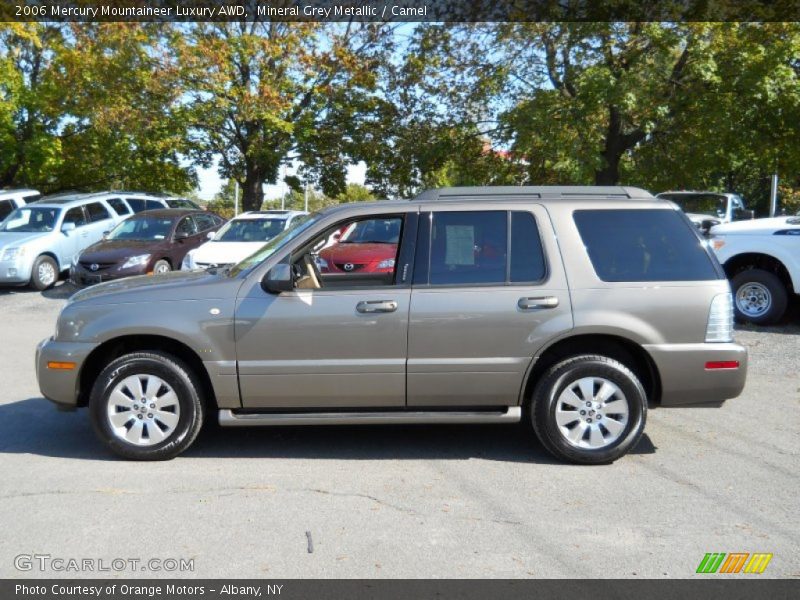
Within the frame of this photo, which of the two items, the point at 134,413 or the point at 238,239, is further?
the point at 238,239

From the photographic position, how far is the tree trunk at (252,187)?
24.1 meters

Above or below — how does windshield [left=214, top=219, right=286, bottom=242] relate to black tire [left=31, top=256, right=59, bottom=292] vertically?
above

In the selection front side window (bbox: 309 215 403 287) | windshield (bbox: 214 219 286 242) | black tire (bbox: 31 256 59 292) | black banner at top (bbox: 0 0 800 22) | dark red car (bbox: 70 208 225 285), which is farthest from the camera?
black banner at top (bbox: 0 0 800 22)

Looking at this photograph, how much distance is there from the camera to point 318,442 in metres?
6.08

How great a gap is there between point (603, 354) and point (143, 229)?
11821mm

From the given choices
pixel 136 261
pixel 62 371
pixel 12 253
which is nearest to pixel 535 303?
pixel 62 371

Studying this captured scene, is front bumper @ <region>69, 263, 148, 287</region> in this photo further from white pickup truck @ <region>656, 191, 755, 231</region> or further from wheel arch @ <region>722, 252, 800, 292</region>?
white pickup truck @ <region>656, 191, 755, 231</region>

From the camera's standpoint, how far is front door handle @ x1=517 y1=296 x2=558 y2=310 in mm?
5438

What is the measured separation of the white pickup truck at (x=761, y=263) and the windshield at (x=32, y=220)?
1253cm

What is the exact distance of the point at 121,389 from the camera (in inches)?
216

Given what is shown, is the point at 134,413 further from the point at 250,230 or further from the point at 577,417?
the point at 250,230

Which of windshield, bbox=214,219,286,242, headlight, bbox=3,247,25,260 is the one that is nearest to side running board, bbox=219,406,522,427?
windshield, bbox=214,219,286,242

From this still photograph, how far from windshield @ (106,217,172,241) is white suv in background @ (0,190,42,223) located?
4.71 metres

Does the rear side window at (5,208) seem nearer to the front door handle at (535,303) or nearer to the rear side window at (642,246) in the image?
the front door handle at (535,303)
